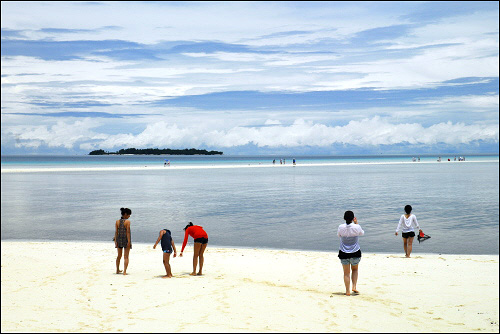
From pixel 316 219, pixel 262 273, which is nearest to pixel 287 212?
pixel 316 219

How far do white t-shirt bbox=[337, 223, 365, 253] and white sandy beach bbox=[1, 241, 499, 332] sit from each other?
107 centimetres

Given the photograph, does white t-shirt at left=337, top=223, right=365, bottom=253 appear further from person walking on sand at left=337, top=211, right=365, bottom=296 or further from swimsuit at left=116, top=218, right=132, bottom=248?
swimsuit at left=116, top=218, right=132, bottom=248

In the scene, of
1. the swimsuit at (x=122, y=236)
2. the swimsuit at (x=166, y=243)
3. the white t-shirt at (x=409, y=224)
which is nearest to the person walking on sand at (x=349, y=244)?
the swimsuit at (x=166, y=243)

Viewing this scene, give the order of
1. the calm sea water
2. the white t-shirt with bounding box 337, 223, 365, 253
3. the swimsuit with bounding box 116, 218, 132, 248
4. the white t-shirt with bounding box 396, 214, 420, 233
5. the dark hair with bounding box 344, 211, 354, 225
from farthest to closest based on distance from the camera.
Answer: the calm sea water < the white t-shirt with bounding box 396, 214, 420, 233 < the swimsuit with bounding box 116, 218, 132, 248 < the white t-shirt with bounding box 337, 223, 365, 253 < the dark hair with bounding box 344, 211, 354, 225

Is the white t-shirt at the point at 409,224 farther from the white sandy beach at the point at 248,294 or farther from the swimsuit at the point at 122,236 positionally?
the swimsuit at the point at 122,236

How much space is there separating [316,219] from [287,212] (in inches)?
130

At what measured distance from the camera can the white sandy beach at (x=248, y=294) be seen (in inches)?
368

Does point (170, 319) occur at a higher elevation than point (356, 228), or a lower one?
lower

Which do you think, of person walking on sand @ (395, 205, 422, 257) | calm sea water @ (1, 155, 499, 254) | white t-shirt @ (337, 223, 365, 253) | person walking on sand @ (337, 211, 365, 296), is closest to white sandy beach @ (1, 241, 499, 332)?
person walking on sand @ (395, 205, 422, 257)

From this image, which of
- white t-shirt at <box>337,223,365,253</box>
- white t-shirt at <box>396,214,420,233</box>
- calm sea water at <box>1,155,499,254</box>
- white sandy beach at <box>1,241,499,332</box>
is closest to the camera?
white sandy beach at <box>1,241,499,332</box>

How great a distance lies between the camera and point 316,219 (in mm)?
25891

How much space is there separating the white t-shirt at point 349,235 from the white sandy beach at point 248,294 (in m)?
1.07

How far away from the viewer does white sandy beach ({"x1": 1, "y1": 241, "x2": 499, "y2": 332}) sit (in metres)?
9.34

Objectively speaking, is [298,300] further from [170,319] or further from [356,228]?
[170,319]
